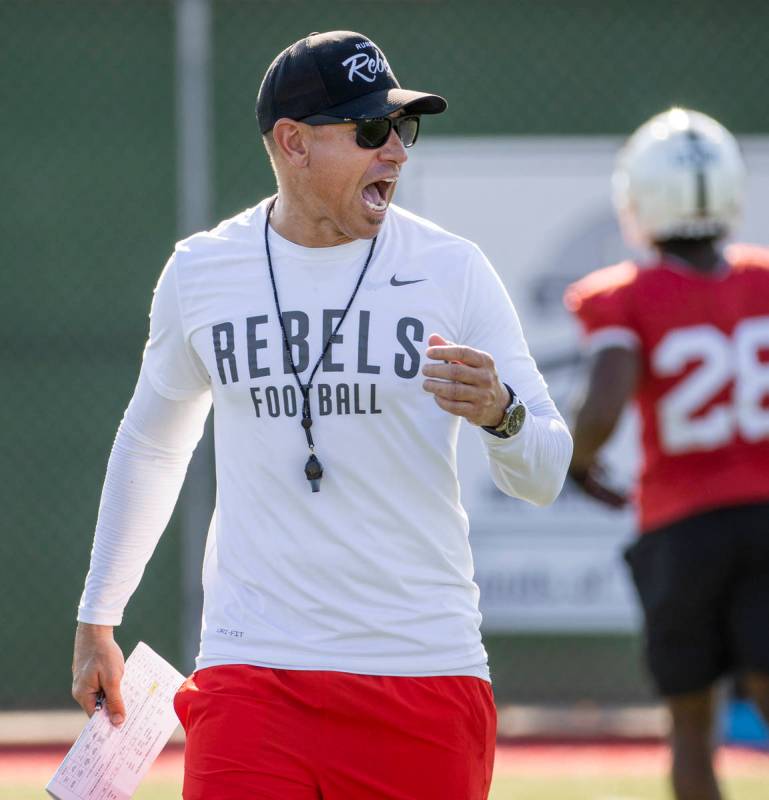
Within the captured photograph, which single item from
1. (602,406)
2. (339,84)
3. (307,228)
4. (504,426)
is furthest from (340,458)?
(602,406)

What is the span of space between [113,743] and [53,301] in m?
5.67

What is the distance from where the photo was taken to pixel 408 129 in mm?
3195

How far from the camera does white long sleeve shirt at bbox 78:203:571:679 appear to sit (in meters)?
2.98

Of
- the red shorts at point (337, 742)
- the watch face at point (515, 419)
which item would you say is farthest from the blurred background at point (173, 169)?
the watch face at point (515, 419)

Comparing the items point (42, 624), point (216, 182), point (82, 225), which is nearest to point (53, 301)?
point (82, 225)

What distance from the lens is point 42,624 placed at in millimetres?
8734

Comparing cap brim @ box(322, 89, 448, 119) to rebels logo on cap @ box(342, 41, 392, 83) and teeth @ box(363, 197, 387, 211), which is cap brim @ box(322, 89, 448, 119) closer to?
rebels logo on cap @ box(342, 41, 392, 83)

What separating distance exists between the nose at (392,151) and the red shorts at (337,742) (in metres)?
1.00

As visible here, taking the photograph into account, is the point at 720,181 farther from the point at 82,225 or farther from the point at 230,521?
the point at 82,225

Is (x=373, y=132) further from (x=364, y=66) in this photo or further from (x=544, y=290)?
(x=544, y=290)

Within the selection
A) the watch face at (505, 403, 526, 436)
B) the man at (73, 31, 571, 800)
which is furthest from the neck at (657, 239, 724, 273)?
the watch face at (505, 403, 526, 436)

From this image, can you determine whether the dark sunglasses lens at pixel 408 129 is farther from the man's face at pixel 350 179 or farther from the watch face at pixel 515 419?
the watch face at pixel 515 419

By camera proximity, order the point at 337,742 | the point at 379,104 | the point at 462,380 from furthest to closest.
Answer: the point at 379,104 → the point at 337,742 → the point at 462,380

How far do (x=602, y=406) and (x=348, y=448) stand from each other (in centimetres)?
145
